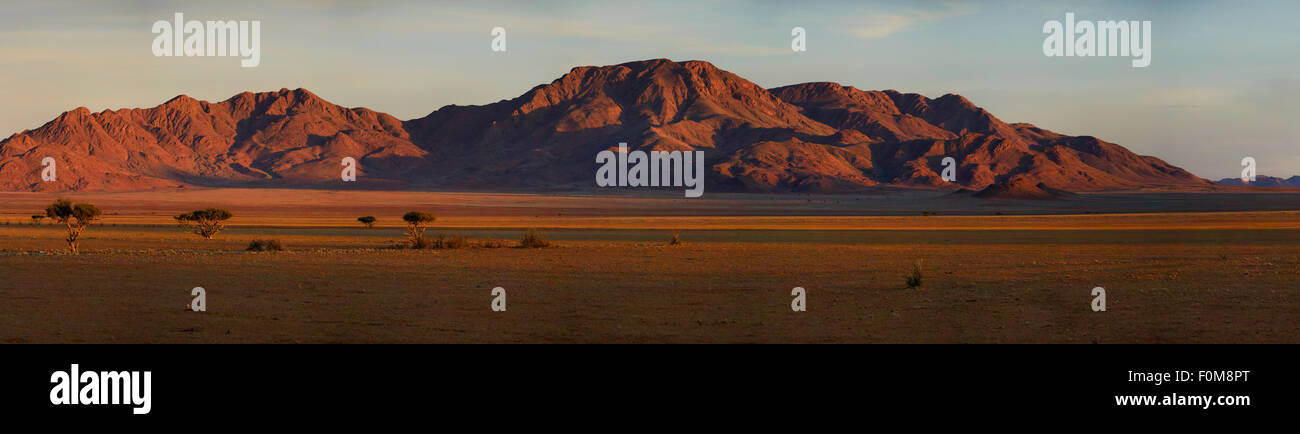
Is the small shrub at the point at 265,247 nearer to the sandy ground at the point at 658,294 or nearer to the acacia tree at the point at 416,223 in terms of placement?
the sandy ground at the point at 658,294

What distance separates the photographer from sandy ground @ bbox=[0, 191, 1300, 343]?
15.2 m

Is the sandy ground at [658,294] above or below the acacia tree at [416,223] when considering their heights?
below

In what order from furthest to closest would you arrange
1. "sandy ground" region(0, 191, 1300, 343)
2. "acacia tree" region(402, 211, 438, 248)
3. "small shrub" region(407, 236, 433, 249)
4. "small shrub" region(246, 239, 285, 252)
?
"acacia tree" region(402, 211, 438, 248) < "small shrub" region(407, 236, 433, 249) < "small shrub" region(246, 239, 285, 252) < "sandy ground" region(0, 191, 1300, 343)

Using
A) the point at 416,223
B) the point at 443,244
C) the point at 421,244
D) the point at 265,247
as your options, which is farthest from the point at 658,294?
the point at 416,223

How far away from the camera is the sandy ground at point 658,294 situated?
1519 cm

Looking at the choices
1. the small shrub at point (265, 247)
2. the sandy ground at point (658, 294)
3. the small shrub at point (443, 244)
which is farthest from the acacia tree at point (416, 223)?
the small shrub at point (265, 247)

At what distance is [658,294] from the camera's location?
21.0 meters

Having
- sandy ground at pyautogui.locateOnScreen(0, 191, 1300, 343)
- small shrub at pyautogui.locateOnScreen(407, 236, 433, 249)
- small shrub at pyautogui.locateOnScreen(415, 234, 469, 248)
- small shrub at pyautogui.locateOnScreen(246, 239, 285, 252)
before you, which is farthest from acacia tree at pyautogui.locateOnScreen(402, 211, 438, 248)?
small shrub at pyautogui.locateOnScreen(246, 239, 285, 252)

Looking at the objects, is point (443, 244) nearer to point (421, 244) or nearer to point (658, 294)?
point (421, 244)

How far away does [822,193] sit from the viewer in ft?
632

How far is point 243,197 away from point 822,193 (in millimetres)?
97475

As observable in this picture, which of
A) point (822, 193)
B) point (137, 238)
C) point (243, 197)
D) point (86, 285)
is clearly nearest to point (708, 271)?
point (86, 285)

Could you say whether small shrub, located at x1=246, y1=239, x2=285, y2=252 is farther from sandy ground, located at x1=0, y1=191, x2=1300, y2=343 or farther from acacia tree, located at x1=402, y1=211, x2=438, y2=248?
acacia tree, located at x1=402, y1=211, x2=438, y2=248
